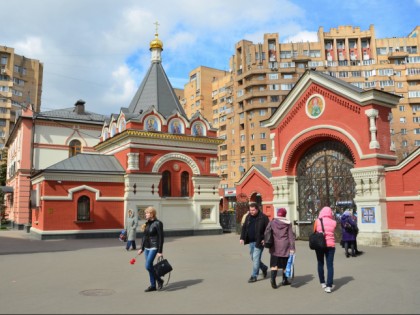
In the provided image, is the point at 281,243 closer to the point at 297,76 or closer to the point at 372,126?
the point at 372,126

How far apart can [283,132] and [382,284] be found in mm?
12618

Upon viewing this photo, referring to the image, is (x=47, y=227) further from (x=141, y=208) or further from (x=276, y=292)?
(x=276, y=292)

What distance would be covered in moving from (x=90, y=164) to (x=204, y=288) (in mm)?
17278

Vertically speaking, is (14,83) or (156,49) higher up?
(14,83)

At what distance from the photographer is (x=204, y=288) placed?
28.1 feet

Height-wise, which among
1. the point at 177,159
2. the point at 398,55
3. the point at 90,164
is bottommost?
the point at 90,164

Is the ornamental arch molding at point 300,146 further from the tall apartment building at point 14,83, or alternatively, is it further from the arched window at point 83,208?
the tall apartment building at point 14,83

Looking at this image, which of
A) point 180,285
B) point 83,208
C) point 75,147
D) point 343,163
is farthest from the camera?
point 75,147

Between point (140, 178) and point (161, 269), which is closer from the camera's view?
point (161, 269)

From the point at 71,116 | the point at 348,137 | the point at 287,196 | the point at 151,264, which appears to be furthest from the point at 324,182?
the point at 71,116

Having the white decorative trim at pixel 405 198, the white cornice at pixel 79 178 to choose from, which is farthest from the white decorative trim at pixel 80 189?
the white decorative trim at pixel 405 198

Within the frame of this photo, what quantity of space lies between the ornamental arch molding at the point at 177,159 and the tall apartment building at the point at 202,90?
56.7 metres

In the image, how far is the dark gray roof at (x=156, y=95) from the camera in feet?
87.4

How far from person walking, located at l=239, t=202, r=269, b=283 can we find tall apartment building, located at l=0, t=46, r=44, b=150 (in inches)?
2806
